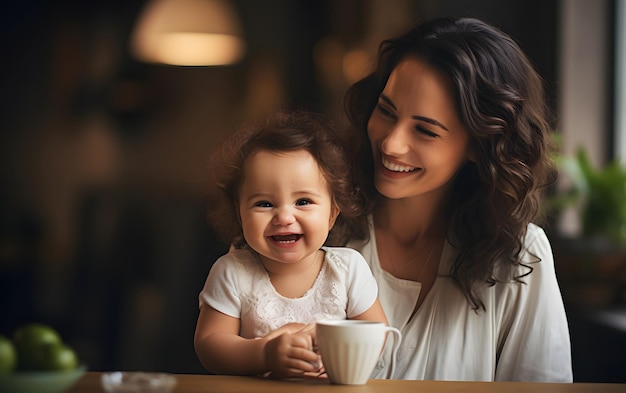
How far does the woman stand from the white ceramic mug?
316 millimetres

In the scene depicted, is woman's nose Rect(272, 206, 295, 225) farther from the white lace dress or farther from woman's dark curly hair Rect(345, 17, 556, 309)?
woman's dark curly hair Rect(345, 17, 556, 309)

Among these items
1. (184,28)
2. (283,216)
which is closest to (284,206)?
(283,216)

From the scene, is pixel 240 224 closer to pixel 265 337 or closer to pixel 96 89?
pixel 265 337

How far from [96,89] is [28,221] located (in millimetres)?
829

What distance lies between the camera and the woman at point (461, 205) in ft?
4.90

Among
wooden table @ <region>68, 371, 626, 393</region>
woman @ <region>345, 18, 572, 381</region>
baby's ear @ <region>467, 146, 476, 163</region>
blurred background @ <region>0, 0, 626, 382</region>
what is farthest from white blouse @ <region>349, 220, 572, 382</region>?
blurred background @ <region>0, 0, 626, 382</region>

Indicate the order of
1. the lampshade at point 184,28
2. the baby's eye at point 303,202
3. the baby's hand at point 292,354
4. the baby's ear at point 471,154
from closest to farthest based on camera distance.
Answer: the baby's hand at point 292,354
the baby's eye at point 303,202
the baby's ear at point 471,154
the lampshade at point 184,28

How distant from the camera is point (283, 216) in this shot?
128cm

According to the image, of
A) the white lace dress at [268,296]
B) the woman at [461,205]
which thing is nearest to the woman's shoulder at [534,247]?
the woman at [461,205]

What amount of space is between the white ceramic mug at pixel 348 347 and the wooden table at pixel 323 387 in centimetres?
2

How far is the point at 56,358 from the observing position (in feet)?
3.41

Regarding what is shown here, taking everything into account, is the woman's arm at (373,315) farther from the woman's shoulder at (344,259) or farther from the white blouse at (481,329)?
the white blouse at (481,329)

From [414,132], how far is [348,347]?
0.45 m

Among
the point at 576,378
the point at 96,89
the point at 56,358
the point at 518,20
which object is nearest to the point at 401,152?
the point at 56,358
